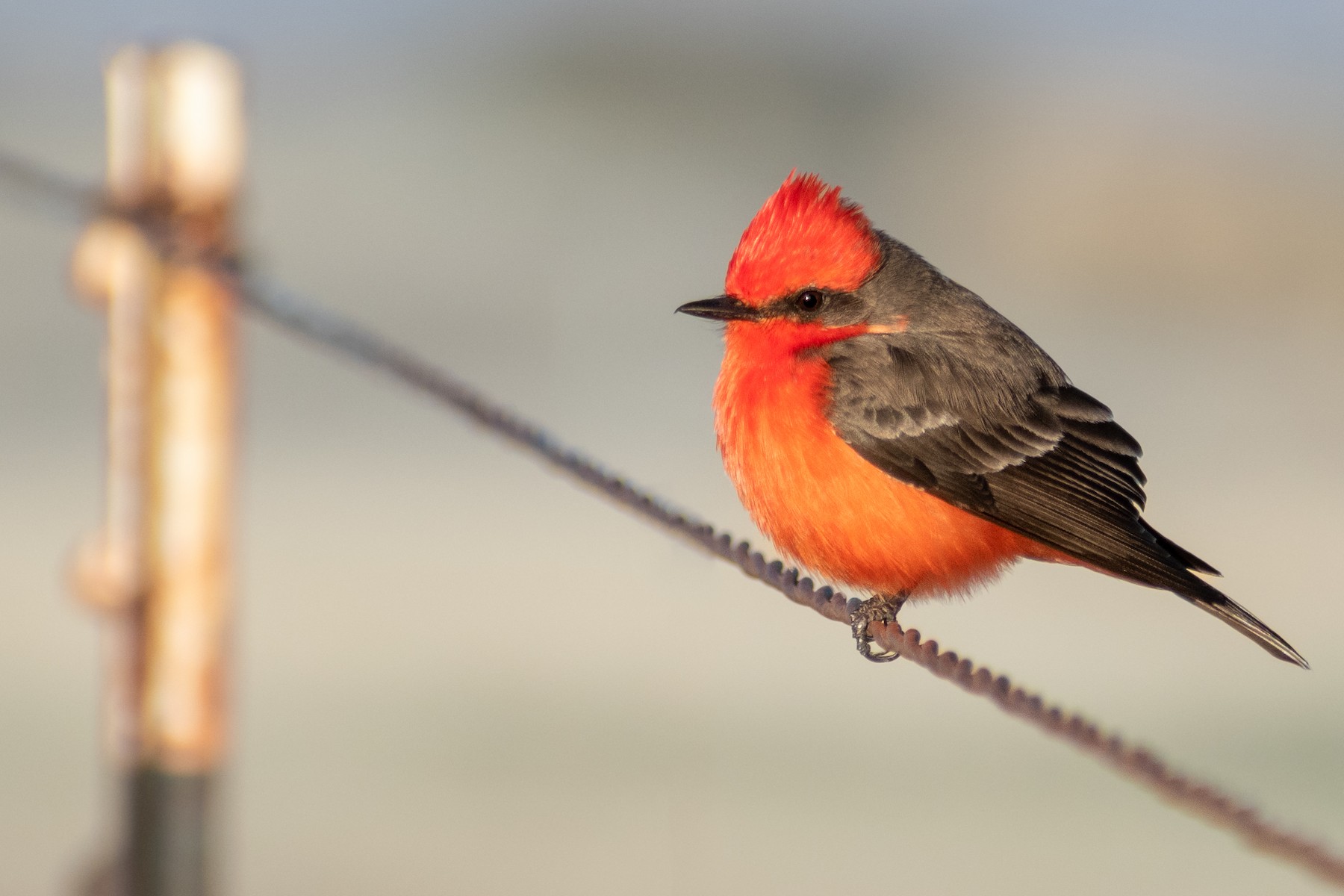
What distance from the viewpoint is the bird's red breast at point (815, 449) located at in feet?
9.97

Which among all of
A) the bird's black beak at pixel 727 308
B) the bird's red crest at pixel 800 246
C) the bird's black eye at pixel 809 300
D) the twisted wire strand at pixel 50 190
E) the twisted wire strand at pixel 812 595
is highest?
the twisted wire strand at pixel 50 190

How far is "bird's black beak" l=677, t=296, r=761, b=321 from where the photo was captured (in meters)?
3.22

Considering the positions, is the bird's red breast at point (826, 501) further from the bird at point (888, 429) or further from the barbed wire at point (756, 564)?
the barbed wire at point (756, 564)

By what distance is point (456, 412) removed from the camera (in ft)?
8.39

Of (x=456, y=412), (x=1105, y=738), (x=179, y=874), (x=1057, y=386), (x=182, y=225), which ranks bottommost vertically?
(x=1105, y=738)

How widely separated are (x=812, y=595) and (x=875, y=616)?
1.10 metres

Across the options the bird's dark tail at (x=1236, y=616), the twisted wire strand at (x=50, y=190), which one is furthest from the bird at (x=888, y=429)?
the twisted wire strand at (x=50, y=190)

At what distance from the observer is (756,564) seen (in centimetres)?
204

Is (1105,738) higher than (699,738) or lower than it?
lower

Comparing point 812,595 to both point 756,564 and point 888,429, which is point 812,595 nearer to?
point 756,564

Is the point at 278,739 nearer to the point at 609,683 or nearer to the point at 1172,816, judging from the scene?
the point at 609,683

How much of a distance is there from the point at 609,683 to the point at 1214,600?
21.1 ft

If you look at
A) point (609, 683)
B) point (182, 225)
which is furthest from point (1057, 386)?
point (609, 683)

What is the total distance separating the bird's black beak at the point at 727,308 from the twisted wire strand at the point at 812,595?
612 millimetres
